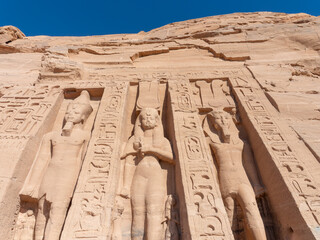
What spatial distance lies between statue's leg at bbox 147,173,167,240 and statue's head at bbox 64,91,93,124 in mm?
1922

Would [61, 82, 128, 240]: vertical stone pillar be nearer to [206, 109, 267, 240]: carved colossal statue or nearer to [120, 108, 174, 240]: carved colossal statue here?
[120, 108, 174, 240]: carved colossal statue

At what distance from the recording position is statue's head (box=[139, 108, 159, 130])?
14.1 feet

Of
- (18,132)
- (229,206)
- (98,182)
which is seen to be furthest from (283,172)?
(18,132)

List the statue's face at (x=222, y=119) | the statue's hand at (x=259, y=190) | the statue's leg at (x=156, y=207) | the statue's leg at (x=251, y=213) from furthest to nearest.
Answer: the statue's face at (x=222, y=119) < the statue's hand at (x=259, y=190) < the statue's leg at (x=156, y=207) < the statue's leg at (x=251, y=213)

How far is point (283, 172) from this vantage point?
319cm

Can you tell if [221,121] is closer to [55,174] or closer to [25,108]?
[55,174]

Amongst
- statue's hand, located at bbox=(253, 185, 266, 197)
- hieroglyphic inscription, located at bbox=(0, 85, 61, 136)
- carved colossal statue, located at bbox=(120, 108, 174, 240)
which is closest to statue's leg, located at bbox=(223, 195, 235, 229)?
statue's hand, located at bbox=(253, 185, 266, 197)

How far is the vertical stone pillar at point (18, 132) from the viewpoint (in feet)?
10.2

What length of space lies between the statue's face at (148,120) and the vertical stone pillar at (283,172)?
1.73 meters

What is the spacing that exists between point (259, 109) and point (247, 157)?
1090mm

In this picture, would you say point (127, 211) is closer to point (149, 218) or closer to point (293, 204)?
point (149, 218)

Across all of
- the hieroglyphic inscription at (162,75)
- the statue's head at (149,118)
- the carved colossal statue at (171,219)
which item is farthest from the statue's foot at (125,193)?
the hieroglyphic inscription at (162,75)

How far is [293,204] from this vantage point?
283cm

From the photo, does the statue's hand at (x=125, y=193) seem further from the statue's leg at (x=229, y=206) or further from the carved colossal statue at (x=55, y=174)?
the statue's leg at (x=229, y=206)
